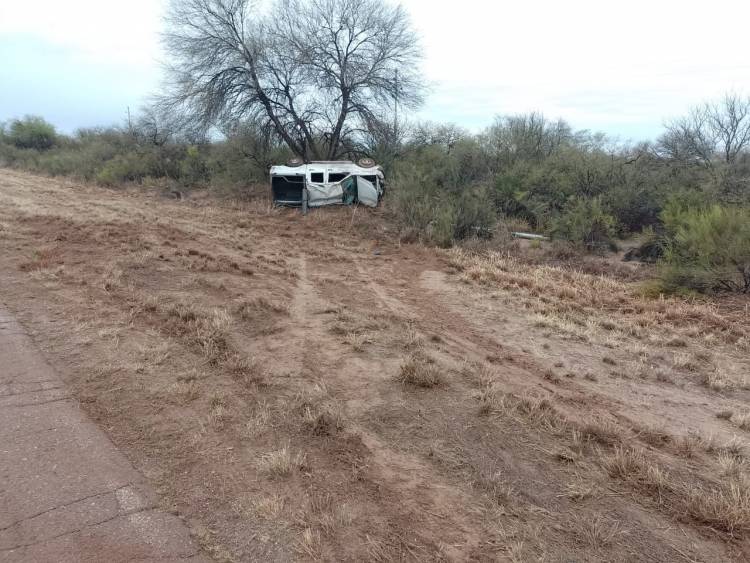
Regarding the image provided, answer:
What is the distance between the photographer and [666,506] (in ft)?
10.4

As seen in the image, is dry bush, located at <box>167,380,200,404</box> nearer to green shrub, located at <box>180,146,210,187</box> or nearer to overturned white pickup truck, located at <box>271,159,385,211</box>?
overturned white pickup truck, located at <box>271,159,385,211</box>

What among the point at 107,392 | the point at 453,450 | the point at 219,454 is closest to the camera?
the point at 219,454

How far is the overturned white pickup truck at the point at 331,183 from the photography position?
17.5 m

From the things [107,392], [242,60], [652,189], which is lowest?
[107,392]

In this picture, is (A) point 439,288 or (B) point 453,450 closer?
(B) point 453,450

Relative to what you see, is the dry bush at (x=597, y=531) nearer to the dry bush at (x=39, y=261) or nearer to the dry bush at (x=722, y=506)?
the dry bush at (x=722, y=506)

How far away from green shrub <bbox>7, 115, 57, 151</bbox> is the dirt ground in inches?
1380

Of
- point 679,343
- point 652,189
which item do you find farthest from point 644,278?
point 652,189

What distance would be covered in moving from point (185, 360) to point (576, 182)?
1356cm

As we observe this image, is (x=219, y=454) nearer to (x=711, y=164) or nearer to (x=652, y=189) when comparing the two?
(x=652, y=189)

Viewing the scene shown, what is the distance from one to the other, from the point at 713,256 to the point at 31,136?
44.7 metres

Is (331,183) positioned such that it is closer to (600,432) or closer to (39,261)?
(39,261)

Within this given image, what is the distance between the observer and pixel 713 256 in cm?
893

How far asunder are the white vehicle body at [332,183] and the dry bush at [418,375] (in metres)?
13.2
